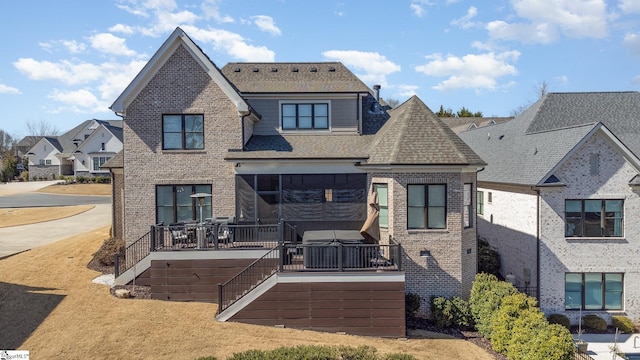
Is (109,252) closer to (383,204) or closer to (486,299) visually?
(383,204)

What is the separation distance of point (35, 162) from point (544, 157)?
92.3 m

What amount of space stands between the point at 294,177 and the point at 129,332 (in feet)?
29.9

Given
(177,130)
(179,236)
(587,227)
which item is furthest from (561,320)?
(177,130)

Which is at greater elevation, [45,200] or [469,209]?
[469,209]

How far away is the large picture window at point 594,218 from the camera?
17.4 meters

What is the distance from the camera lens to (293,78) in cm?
2152

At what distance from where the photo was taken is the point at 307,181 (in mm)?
17906

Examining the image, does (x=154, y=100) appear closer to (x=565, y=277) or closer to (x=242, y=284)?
(x=242, y=284)

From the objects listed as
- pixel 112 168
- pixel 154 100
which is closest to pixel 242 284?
pixel 154 100

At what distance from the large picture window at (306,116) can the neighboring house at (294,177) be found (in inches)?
2.1

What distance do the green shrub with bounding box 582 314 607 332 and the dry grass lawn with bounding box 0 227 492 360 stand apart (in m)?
7.72

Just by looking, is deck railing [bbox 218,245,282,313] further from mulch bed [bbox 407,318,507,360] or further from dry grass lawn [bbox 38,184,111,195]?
dry grass lawn [bbox 38,184,111,195]

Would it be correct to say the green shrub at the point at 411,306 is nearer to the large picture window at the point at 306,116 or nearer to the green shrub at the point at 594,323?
the green shrub at the point at 594,323

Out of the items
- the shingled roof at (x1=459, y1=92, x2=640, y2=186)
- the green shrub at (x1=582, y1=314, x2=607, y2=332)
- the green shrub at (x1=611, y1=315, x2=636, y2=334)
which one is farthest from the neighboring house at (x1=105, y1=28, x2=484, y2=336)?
the green shrub at (x1=611, y1=315, x2=636, y2=334)
